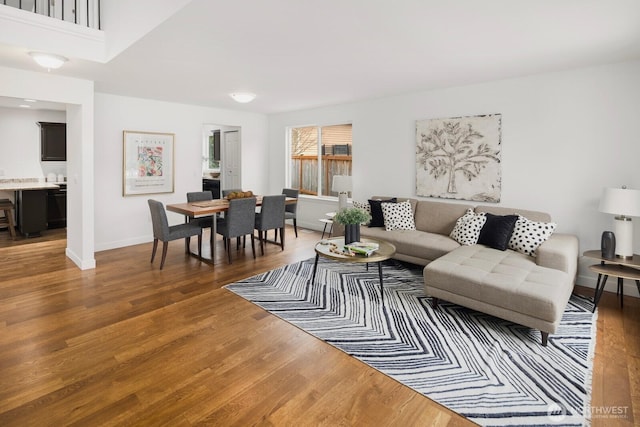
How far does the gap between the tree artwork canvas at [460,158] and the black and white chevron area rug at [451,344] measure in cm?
155

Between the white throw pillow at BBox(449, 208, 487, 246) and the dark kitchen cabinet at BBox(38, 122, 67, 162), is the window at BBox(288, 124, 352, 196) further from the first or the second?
the dark kitchen cabinet at BBox(38, 122, 67, 162)

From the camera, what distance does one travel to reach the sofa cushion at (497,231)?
12.2 ft

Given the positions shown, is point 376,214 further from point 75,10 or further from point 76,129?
point 75,10

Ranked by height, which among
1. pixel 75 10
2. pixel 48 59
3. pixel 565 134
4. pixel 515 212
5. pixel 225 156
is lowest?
pixel 515 212

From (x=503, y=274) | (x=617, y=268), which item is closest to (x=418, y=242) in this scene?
(x=503, y=274)

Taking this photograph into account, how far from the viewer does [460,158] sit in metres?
4.66

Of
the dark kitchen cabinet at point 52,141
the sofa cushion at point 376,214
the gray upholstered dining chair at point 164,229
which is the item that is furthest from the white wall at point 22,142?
the sofa cushion at point 376,214

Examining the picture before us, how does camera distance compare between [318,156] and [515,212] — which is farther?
[318,156]

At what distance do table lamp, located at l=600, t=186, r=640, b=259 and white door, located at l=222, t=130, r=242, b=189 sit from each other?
595 cm

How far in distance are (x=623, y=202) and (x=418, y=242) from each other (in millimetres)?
1893

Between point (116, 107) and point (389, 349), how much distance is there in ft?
17.1

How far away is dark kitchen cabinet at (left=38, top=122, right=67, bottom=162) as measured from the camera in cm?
649

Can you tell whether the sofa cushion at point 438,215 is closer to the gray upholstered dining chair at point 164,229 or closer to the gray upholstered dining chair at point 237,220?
the gray upholstered dining chair at point 237,220

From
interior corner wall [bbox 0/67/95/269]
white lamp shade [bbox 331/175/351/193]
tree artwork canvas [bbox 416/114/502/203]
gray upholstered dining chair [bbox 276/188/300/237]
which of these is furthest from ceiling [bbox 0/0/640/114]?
gray upholstered dining chair [bbox 276/188/300/237]
